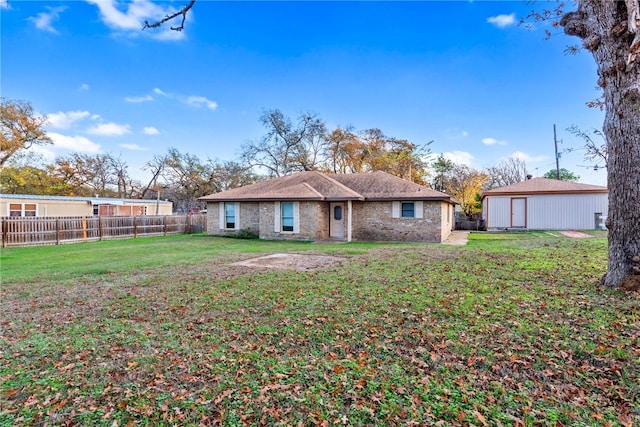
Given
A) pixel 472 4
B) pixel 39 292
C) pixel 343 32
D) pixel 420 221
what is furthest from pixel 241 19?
pixel 420 221

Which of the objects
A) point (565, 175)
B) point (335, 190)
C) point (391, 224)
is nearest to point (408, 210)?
point (391, 224)

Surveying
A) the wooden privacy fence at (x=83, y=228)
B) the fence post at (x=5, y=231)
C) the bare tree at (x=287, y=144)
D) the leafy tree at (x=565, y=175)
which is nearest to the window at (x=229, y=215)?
the wooden privacy fence at (x=83, y=228)

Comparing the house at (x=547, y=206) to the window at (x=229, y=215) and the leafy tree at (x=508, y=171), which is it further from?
the window at (x=229, y=215)

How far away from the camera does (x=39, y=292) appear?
5.93 metres

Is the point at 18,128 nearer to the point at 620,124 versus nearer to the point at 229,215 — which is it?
the point at 229,215

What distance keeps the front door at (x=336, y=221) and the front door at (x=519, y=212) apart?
10883 millimetres

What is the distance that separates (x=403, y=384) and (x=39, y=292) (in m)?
6.60

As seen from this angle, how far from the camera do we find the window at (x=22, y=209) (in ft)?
56.4

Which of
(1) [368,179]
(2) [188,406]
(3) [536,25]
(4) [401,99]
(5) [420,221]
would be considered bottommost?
(2) [188,406]

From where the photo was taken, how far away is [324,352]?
343 cm

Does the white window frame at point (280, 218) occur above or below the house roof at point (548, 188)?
below

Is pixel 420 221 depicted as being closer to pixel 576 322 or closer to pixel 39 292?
pixel 576 322

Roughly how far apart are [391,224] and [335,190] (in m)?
3.17

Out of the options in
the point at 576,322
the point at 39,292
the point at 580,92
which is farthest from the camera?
the point at 580,92
